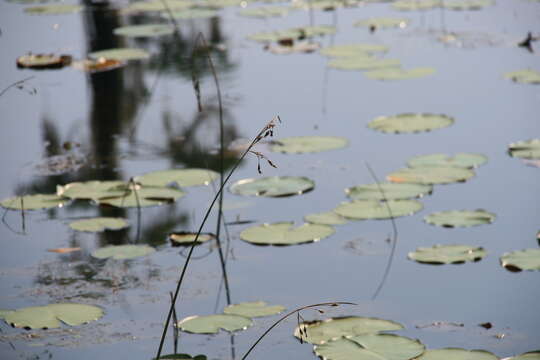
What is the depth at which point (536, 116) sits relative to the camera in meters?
4.54

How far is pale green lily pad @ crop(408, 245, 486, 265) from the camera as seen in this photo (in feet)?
9.89

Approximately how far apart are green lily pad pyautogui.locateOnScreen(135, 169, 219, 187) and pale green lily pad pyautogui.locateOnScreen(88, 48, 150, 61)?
235 cm

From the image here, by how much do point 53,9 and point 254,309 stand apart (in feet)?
19.1

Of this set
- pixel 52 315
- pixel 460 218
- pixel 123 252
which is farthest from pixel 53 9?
pixel 52 315

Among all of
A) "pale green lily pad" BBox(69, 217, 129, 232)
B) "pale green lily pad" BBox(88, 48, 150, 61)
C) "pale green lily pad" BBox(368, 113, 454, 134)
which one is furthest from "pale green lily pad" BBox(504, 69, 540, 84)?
"pale green lily pad" BBox(69, 217, 129, 232)

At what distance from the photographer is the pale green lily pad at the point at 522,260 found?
2.94 meters

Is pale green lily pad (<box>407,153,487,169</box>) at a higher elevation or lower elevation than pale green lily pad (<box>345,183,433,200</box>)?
higher

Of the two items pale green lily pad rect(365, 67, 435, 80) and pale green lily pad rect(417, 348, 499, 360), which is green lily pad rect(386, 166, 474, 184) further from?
pale green lily pad rect(365, 67, 435, 80)

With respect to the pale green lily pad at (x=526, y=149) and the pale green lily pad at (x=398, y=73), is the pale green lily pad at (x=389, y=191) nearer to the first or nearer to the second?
the pale green lily pad at (x=526, y=149)

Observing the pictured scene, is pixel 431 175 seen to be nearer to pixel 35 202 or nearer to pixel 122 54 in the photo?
pixel 35 202

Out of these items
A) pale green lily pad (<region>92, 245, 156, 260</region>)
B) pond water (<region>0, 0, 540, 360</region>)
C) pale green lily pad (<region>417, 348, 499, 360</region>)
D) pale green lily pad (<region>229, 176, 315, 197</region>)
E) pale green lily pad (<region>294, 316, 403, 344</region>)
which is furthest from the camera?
pale green lily pad (<region>229, 176, 315, 197</region>)

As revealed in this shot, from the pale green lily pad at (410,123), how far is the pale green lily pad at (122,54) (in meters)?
2.23

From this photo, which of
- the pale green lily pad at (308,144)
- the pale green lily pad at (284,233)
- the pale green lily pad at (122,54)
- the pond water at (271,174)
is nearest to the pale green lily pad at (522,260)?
the pond water at (271,174)

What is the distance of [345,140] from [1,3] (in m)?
5.22
